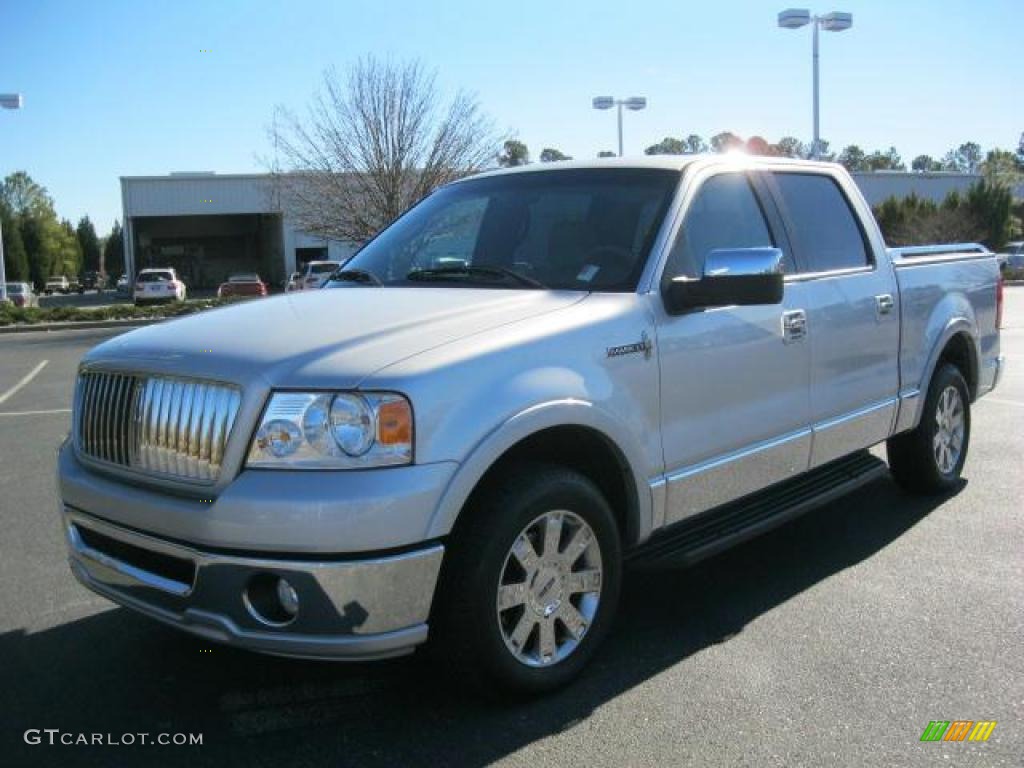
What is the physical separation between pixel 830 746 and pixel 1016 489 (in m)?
3.68

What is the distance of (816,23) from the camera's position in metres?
23.5

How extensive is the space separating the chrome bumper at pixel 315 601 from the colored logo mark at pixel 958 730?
5.46 feet

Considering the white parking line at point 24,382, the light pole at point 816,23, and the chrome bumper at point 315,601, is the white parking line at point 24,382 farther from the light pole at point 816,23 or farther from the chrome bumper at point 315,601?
the light pole at point 816,23

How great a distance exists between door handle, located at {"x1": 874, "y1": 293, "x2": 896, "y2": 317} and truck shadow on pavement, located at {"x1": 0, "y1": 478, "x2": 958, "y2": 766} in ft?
4.88

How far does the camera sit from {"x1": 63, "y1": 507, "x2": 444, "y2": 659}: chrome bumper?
Result: 2717 millimetres

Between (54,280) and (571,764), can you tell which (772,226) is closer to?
(571,764)

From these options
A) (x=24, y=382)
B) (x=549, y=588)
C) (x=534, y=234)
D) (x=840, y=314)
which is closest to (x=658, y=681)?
(x=549, y=588)

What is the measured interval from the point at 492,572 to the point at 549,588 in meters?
0.36

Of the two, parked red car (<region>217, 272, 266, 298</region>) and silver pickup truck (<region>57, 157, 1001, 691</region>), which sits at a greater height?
parked red car (<region>217, 272, 266, 298</region>)

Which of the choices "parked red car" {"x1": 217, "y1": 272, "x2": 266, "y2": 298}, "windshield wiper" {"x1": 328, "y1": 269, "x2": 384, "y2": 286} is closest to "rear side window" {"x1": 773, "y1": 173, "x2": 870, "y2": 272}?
"windshield wiper" {"x1": 328, "y1": 269, "x2": 384, "y2": 286}

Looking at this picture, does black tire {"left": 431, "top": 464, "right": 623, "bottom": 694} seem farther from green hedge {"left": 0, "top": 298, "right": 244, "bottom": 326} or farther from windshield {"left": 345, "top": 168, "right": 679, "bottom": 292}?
green hedge {"left": 0, "top": 298, "right": 244, "bottom": 326}

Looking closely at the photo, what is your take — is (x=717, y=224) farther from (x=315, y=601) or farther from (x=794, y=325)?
(x=315, y=601)

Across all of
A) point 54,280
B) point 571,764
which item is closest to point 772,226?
point 571,764

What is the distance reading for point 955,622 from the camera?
3910 millimetres
